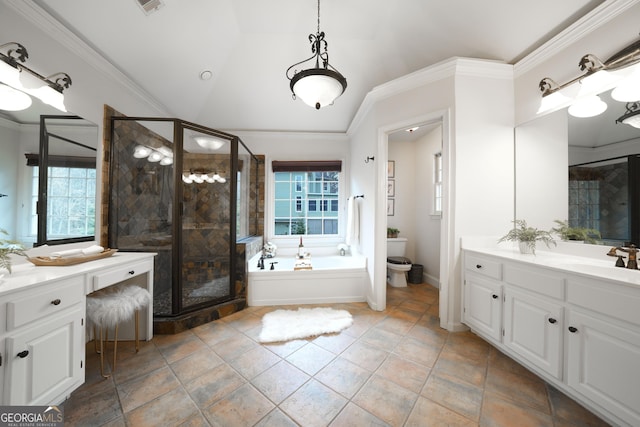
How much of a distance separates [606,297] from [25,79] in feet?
12.3

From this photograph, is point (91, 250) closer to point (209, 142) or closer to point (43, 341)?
point (43, 341)

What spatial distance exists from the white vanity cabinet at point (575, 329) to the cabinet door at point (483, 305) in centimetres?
1

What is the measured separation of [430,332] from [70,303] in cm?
278

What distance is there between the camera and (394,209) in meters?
4.02

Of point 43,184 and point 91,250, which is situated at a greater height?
point 43,184

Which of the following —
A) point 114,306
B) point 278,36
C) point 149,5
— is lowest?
point 114,306

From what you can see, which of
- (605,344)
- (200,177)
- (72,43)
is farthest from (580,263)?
(72,43)

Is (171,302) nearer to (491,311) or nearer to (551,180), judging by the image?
(491,311)

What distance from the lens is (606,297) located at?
3.83 ft

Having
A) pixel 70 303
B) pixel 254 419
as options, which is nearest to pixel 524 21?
pixel 254 419

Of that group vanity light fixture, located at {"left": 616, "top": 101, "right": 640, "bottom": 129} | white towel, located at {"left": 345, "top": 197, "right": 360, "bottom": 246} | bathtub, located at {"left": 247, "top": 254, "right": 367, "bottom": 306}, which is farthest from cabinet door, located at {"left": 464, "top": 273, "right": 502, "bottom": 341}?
white towel, located at {"left": 345, "top": 197, "right": 360, "bottom": 246}

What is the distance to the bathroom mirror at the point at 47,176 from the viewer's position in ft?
4.64

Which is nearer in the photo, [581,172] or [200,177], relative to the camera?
[581,172]

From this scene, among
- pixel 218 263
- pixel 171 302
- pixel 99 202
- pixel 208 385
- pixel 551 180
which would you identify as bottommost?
pixel 208 385
